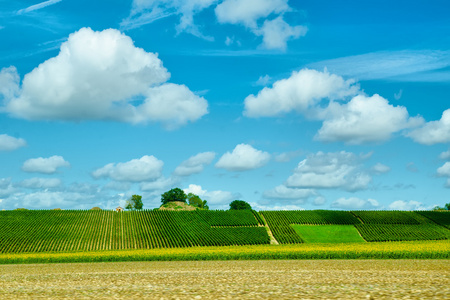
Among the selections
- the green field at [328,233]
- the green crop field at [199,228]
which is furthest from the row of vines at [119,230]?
the green field at [328,233]

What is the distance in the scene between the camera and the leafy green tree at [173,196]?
181 m

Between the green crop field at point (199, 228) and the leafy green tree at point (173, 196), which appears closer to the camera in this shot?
the green crop field at point (199, 228)

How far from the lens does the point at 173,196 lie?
594 feet

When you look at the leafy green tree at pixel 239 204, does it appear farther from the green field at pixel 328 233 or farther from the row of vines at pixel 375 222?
the green field at pixel 328 233

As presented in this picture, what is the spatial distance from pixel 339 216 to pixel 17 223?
76770 mm

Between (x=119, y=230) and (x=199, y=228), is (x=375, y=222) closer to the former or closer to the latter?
(x=199, y=228)

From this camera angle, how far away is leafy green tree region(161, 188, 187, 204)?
18062 centimetres

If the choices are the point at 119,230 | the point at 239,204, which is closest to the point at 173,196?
the point at 239,204

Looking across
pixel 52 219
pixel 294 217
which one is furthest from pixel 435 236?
pixel 52 219

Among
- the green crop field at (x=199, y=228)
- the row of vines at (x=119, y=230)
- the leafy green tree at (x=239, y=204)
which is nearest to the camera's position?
the row of vines at (x=119, y=230)

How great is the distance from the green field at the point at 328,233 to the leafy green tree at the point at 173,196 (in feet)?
255

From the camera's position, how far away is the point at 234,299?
57.0ft

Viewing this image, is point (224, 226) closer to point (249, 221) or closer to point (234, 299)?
point (249, 221)

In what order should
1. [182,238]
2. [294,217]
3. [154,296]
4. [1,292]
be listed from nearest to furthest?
1. [154,296]
2. [1,292]
3. [182,238]
4. [294,217]
